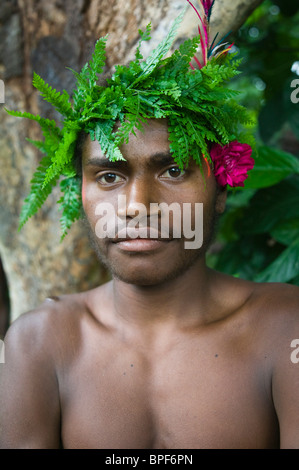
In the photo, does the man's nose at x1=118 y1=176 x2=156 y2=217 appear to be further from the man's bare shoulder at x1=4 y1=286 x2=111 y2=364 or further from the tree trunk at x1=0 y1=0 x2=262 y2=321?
the tree trunk at x1=0 y1=0 x2=262 y2=321

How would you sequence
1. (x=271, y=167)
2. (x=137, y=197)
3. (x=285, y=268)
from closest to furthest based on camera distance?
(x=137, y=197)
(x=285, y=268)
(x=271, y=167)

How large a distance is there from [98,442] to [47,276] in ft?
4.15

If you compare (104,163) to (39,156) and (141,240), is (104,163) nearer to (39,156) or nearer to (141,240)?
(141,240)

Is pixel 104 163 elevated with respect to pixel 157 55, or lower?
lower

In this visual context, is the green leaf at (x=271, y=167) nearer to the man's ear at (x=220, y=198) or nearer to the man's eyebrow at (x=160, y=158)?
the man's ear at (x=220, y=198)

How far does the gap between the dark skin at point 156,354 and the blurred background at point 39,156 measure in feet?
2.39

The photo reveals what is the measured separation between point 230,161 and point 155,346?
742 millimetres

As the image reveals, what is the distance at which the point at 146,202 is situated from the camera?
176 centimetres

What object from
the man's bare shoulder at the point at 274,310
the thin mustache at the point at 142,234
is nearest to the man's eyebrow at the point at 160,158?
the thin mustache at the point at 142,234

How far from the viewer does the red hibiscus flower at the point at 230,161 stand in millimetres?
1965

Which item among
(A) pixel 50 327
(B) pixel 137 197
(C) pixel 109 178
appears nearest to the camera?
(B) pixel 137 197

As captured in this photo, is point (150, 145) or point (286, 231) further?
point (286, 231)

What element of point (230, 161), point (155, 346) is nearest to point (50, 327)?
point (155, 346)

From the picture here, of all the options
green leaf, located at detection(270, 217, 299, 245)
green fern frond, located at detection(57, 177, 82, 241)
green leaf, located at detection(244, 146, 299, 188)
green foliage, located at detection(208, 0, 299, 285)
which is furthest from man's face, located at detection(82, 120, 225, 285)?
green leaf, located at detection(270, 217, 299, 245)
